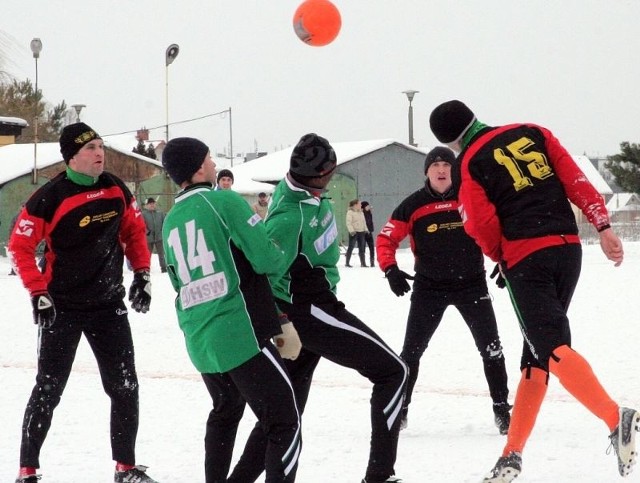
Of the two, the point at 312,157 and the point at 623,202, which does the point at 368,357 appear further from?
the point at 623,202

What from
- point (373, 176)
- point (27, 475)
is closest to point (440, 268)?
point (27, 475)

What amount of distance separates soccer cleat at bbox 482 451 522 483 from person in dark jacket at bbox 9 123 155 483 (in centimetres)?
174

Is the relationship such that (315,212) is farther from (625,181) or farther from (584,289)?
(625,181)

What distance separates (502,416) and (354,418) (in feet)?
3.31

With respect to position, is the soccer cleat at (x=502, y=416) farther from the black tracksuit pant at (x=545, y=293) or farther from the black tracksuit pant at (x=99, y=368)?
the black tracksuit pant at (x=99, y=368)

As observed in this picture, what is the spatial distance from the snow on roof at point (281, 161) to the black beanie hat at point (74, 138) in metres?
31.0

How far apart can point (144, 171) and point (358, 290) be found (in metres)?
17.7

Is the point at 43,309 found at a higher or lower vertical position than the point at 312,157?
lower

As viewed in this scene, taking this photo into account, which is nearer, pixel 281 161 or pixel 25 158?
pixel 25 158

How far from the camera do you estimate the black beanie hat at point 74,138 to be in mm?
4926

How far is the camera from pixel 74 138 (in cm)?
493

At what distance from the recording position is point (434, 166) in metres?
6.03

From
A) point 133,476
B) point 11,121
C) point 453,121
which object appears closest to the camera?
point 453,121

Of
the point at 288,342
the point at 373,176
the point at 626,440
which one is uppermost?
the point at 373,176
